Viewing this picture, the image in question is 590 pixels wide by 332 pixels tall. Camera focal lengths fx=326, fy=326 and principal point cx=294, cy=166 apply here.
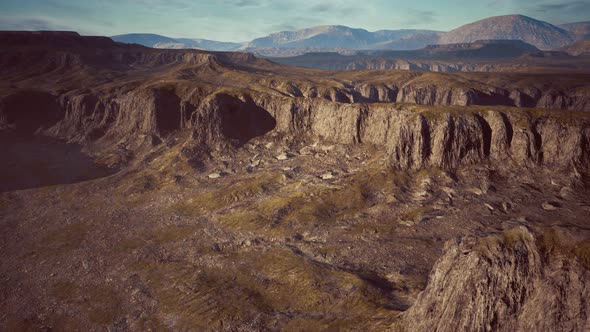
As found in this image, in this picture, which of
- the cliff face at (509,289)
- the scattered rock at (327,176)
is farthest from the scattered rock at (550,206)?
the scattered rock at (327,176)

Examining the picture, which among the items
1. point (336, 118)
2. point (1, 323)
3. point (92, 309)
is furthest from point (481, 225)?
point (1, 323)

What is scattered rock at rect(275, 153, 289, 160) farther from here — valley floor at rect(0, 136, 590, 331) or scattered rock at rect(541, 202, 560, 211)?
scattered rock at rect(541, 202, 560, 211)

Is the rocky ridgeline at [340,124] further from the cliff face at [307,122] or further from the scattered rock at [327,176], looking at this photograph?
the scattered rock at [327,176]

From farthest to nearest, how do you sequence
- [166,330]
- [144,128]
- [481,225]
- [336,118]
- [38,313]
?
1. [144,128]
2. [336,118]
3. [481,225]
4. [38,313]
5. [166,330]

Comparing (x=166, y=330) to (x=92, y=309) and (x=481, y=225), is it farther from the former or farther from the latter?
(x=481, y=225)

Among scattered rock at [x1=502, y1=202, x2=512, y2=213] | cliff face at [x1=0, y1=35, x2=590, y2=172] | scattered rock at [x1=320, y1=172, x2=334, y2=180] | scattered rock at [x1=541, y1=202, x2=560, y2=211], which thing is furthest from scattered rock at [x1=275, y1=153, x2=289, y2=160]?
scattered rock at [x1=541, y1=202, x2=560, y2=211]

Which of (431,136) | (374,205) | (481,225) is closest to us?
(481,225)
